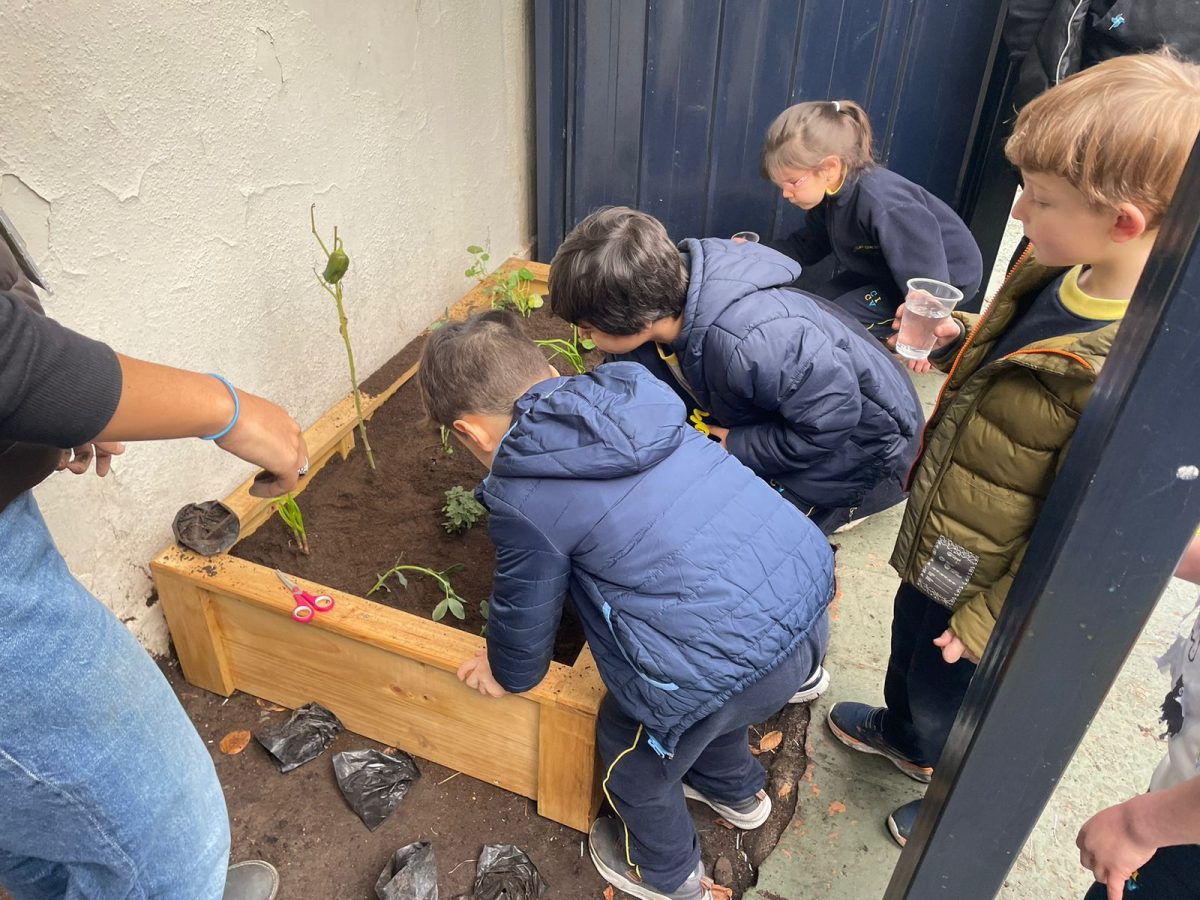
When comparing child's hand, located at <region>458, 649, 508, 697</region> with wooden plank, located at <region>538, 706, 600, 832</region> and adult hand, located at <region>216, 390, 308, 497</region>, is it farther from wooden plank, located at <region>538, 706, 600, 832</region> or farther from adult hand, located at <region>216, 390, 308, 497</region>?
adult hand, located at <region>216, 390, 308, 497</region>

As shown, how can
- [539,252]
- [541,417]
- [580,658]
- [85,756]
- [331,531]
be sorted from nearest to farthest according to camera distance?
[85,756] < [541,417] < [580,658] < [331,531] < [539,252]

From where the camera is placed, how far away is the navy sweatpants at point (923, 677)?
1685 mm

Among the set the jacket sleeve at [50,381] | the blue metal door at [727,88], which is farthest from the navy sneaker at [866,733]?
the blue metal door at [727,88]

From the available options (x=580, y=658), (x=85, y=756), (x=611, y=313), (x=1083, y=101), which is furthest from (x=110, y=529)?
(x=1083, y=101)

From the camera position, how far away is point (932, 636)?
1689 mm

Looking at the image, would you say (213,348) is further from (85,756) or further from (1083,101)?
(1083,101)

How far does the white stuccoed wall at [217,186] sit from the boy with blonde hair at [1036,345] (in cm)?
178

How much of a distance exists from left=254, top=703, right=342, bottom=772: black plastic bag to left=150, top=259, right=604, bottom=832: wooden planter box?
0.03 metres

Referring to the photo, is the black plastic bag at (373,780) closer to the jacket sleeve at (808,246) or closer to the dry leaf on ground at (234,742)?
the dry leaf on ground at (234,742)

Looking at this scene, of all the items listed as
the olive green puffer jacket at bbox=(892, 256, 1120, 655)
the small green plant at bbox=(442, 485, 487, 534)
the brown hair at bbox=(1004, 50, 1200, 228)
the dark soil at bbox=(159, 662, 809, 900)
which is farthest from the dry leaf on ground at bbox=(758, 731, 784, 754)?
the brown hair at bbox=(1004, 50, 1200, 228)

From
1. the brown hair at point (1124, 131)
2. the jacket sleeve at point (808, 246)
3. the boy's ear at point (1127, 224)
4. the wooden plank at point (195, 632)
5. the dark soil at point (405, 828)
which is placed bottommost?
the dark soil at point (405, 828)

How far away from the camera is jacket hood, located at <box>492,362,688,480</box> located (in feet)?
4.63

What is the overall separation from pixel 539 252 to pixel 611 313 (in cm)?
234

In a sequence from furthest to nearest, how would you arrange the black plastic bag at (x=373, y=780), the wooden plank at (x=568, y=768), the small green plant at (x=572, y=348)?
1. the small green plant at (x=572, y=348)
2. the black plastic bag at (x=373, y=780)
3. the wooden plank at (x=568, y=768)
